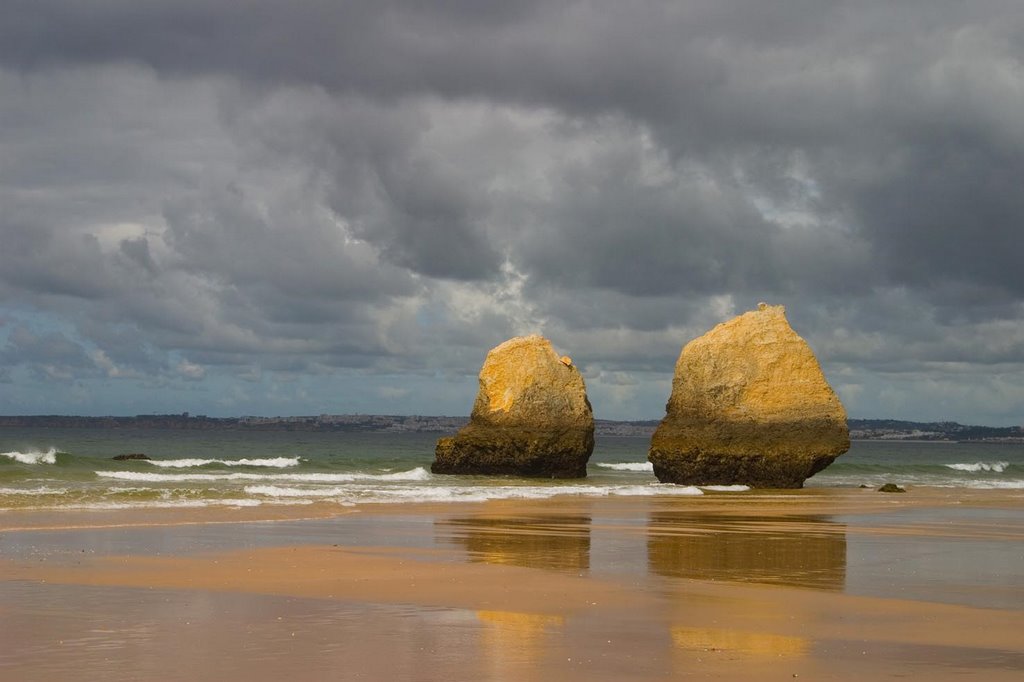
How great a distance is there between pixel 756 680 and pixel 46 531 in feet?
49.1

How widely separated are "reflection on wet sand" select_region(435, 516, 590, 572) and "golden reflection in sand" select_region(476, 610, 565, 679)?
396 centimetres

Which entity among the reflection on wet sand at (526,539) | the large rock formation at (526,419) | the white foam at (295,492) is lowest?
the white foam at (295,492)

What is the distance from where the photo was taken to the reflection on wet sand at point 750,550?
14984mm

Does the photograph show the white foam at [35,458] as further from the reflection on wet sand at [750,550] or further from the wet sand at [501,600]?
the reflection on wet sand at [750,550]

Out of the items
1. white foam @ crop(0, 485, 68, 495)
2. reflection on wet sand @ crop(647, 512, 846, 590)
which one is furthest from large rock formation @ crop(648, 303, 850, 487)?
white foam @ crop(0, 485, 68, 495)

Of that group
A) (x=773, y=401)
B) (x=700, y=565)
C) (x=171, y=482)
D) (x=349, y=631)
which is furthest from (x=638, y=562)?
(x=171, y=482)

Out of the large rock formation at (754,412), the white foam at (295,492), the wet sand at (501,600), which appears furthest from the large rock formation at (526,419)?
the wet sand at (501,600)

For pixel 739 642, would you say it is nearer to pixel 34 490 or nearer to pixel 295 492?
pixel 295 492

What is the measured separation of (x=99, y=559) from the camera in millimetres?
16000

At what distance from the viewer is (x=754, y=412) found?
4000 cm

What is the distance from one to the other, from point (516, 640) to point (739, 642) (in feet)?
6.20

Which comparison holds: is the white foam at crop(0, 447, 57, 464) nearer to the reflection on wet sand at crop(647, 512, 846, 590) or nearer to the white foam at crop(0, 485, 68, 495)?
the white foam at crop(0, 485, 68, 495)

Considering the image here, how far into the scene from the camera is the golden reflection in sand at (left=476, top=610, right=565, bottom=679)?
29.7 ft

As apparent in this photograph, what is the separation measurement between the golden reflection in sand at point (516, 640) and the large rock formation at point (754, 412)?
29.4m
